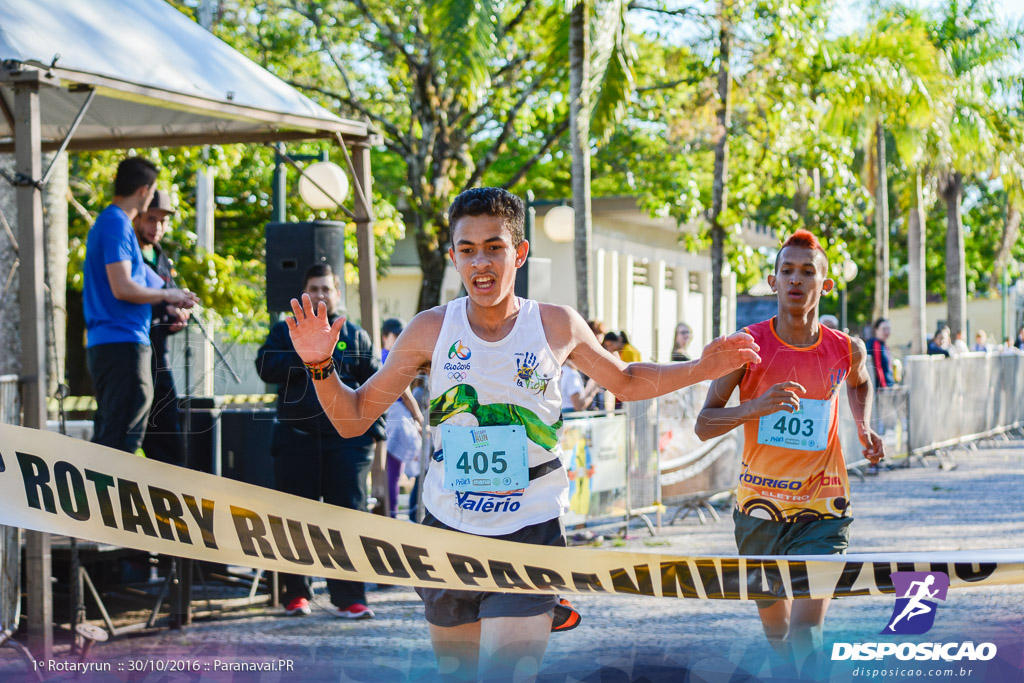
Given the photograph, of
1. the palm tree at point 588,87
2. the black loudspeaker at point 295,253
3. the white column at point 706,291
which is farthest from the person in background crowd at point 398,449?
the white column at point 706,291

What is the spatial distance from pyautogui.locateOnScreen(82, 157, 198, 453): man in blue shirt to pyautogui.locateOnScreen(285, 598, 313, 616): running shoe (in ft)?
6.04

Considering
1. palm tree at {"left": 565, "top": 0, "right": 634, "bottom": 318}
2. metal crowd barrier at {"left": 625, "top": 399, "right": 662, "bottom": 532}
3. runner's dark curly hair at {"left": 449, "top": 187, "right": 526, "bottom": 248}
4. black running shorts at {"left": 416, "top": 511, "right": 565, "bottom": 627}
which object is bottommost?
metal crowd barrier at {"left": 625, "top": 399, "right": 662, "bottom": 532}

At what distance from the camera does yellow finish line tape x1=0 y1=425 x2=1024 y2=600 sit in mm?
3342

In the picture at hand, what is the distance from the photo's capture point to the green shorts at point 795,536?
13.4 feet

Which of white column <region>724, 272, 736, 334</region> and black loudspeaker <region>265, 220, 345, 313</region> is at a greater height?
black loudspeaker <region>265, 220, 345, 313</region>

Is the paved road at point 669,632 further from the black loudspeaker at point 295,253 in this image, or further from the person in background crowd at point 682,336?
the person in background crowd at point 682,336

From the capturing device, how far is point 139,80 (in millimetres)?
5637

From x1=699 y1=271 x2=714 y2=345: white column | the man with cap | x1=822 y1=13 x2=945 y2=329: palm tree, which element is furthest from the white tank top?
x1=699 y1=271 x2=714 y2=345: white column

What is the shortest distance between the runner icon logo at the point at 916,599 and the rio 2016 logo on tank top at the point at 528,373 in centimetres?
122

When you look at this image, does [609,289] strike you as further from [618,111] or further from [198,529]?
[198,529]

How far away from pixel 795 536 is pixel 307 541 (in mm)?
1856

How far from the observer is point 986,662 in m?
3.64

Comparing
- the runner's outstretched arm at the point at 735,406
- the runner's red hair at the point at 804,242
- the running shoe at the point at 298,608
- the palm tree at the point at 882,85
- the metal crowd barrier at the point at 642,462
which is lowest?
the running shoe at the point at 298,608

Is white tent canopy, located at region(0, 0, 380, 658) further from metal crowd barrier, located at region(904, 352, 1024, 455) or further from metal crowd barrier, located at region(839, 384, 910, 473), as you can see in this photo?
metal crowd barrier, located at region(904, 352, 1024, 455)
